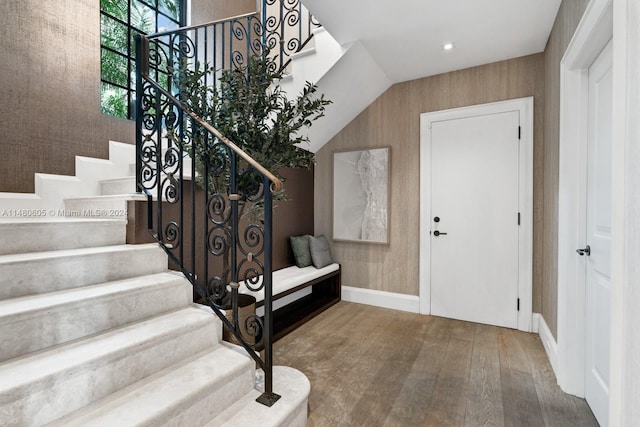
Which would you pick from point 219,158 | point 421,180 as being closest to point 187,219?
point 219,158

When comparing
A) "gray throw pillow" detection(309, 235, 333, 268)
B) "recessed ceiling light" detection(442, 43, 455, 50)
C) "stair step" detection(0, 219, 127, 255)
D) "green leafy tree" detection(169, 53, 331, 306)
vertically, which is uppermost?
"recessed ceiling light" detection(442, 43, 455, 50)

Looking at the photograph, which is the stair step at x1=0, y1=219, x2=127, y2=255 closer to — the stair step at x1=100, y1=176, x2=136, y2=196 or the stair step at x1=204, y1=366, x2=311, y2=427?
the stair step at x1=100, y1=176, x2=136, y2=196

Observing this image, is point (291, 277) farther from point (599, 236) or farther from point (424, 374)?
point (599, 236)

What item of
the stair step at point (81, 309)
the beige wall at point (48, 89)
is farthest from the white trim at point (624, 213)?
the beige wall at point (48, 89)

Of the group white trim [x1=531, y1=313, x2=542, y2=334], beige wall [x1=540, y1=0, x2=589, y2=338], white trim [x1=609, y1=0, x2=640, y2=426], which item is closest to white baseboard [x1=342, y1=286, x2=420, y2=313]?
white trim [x1=531, y1=313, x2=542, y2=334]

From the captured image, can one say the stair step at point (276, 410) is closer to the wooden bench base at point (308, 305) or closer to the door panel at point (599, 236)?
the wooden bench base at point (308, 305)

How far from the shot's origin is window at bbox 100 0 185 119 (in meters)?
2.77

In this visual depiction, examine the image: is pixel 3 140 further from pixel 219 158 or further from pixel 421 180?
pixel 421 180

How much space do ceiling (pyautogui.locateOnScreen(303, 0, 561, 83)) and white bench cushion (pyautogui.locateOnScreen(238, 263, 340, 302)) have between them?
7.29 ft

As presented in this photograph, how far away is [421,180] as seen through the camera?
3316 mm

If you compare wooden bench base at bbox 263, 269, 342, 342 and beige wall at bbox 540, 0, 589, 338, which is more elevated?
beige wall at bbox 540, 0, 589, 338

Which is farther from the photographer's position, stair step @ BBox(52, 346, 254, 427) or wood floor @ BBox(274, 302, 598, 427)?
wood floor @ BBox(274, 302, 598, 427)

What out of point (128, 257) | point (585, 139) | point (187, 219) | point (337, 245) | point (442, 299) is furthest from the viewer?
point (337, 245)

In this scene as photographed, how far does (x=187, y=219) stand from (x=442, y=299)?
2643 mm
